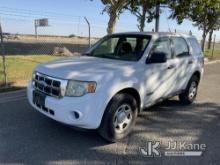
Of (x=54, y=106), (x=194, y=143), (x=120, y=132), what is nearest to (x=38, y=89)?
(x=54, y=106)

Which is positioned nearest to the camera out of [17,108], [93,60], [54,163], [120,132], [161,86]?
[54,163]

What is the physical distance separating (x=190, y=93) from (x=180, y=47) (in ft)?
4.23

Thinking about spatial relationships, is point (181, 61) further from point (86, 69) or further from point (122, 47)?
point (86, 69)

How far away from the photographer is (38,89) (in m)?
4.62

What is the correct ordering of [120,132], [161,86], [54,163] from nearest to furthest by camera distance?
[54,163] < [120,132] < [161,86]

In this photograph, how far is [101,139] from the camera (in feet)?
15.2

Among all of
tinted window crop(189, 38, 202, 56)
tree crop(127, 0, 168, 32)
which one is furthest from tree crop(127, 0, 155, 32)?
tinted window crop(189, 38, 202, 56)

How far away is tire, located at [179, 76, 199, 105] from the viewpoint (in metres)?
6.59

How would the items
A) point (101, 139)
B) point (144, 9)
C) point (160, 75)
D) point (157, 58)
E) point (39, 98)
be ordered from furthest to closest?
point (144, 9) < point (160, 75) < point (157, 58) < point (101, 139) < point (39, 98)

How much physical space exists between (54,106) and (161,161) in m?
1.74

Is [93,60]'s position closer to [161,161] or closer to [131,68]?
[131,68]

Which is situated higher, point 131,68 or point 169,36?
point 169,36

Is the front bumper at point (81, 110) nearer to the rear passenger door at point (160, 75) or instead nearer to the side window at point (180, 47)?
the rear passenger door at point (160, 75)

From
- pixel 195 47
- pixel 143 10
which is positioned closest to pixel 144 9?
pixel 143 10
